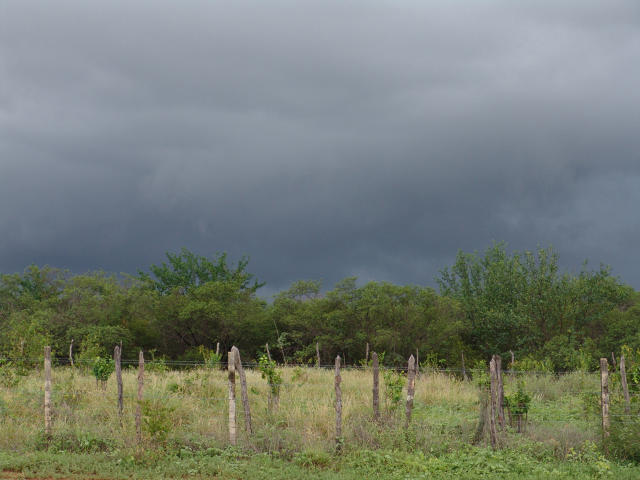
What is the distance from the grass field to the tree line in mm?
19712

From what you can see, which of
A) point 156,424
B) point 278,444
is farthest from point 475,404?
point 156,424

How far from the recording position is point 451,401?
56.4 ft

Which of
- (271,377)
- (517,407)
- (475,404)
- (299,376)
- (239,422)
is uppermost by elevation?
(271,377)

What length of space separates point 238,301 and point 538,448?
31.5 meters

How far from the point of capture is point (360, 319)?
3625cm

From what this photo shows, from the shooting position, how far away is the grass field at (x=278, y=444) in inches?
417

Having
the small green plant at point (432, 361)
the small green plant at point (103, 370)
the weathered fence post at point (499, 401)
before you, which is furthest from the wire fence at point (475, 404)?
the small green plant at point (432, 361)

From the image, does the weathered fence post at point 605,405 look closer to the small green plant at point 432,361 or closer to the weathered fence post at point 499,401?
the weathered fence post at point 499,401

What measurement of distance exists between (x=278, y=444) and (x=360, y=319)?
2472 centimetres

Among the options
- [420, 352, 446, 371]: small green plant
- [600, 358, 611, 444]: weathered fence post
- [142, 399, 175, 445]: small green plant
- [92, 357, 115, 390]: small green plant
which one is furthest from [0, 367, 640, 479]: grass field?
[420, 352, 446, 371]: small green plant

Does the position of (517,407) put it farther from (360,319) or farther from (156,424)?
(360,319)

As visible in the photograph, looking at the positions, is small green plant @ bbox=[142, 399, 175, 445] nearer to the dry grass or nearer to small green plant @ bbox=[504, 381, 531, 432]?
the dry grass

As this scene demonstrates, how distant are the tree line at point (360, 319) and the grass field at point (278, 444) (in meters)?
19.7

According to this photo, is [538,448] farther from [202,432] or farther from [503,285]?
[503,285]
